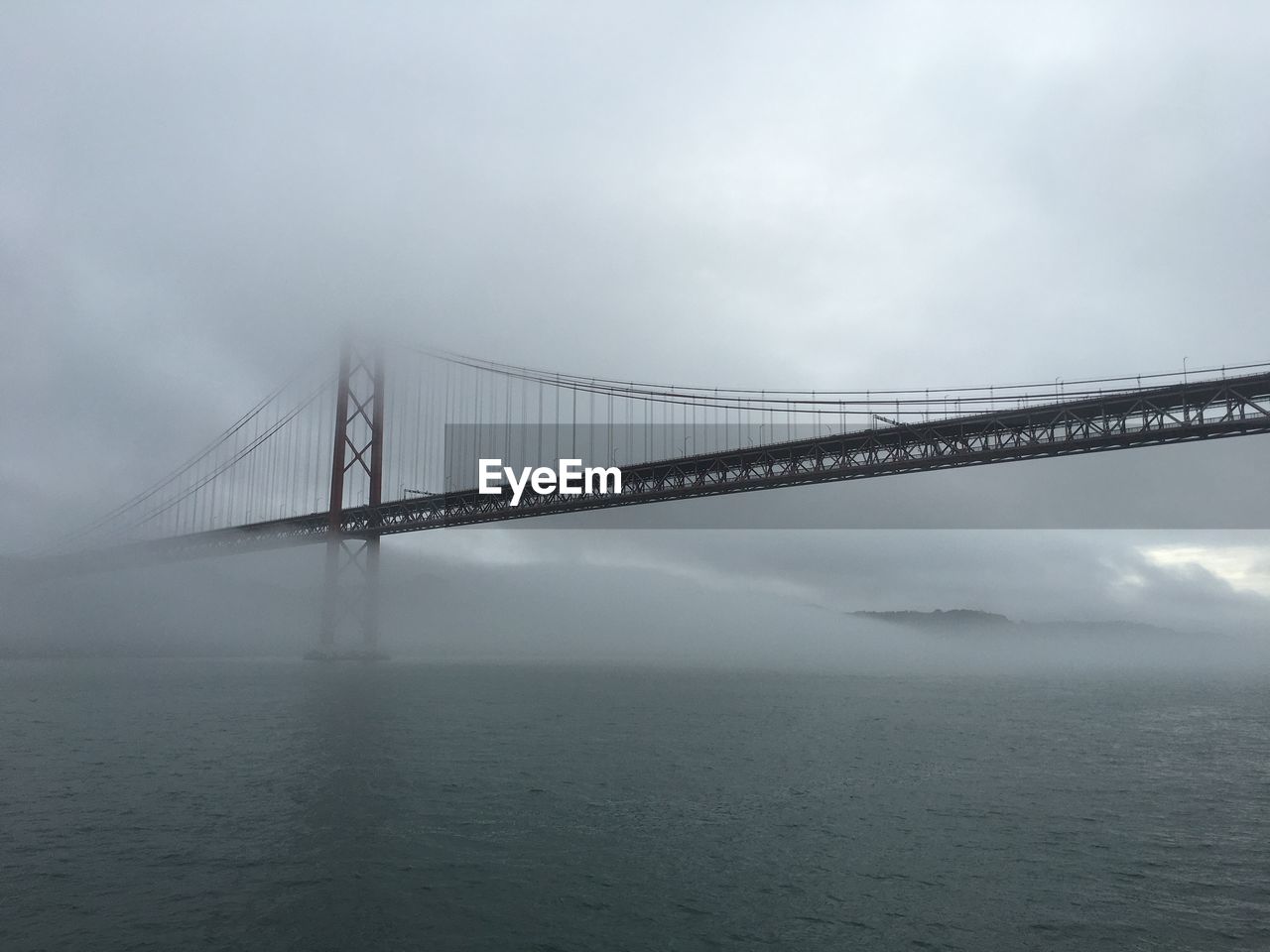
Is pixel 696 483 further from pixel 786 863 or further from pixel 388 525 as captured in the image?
pixel 786 863

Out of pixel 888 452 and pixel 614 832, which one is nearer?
pixel 614 832

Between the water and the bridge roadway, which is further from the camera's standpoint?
the bridge roadway

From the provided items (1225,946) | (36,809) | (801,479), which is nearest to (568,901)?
(1225,946)

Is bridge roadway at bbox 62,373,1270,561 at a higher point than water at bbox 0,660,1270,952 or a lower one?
higher

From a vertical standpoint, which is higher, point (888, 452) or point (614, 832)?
point (888, 452)
